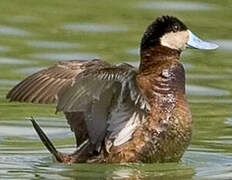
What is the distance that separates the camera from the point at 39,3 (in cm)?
1544

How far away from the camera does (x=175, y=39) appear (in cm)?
1032

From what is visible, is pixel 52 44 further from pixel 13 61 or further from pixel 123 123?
pixel 123 123

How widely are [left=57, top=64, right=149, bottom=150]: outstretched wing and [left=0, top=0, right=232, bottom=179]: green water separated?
270mm

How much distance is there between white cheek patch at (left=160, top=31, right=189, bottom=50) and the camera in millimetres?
10227

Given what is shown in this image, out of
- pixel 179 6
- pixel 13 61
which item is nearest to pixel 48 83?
pixel 13 61

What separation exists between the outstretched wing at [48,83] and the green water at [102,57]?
43cm

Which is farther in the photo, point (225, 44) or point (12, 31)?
point (12, 31)

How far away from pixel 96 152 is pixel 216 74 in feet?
10.0

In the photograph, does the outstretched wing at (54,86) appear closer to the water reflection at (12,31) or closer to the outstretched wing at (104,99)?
the outstretched wing at (104,99)

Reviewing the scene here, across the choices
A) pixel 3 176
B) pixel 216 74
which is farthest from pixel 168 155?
pixel 216 74

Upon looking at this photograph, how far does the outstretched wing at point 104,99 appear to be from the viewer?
984cm

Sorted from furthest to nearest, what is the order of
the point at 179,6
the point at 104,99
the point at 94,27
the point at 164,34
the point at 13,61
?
the point at 179,6, the point at 94,27, the point at 13,61, the point at 164,34, the point at 104,99

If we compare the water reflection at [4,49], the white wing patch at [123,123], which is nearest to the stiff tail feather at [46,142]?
the white wing patch at [123,123]

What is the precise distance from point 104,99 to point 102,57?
349 centimetres
